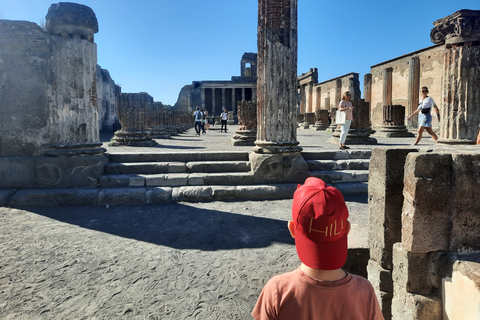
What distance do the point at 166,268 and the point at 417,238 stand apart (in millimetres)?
2148

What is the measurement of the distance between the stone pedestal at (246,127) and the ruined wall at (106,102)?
34.0ft

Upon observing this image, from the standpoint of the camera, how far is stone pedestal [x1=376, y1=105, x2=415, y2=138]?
48.2 ft

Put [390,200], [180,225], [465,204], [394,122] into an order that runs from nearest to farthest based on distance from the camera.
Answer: [465,204], [390,200], [180,225], [394,122]

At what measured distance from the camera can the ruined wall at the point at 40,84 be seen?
562 cm

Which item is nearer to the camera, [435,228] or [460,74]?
[435,228]

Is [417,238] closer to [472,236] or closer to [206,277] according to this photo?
[472,236]

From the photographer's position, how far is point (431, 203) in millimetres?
1897

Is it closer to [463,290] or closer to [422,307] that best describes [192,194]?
[422,307]

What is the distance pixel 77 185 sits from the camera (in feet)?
19.0

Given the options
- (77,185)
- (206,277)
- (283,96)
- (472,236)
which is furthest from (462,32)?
(77,185)

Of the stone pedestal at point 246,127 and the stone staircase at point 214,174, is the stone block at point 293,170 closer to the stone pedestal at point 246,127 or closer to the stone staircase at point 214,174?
the stone staircase at point 214,174

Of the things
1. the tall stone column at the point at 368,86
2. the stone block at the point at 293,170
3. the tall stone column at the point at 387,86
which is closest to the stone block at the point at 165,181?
the stone block at the point at 293,170

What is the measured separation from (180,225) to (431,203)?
3.11m

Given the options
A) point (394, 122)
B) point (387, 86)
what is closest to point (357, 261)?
point (394, 122)
